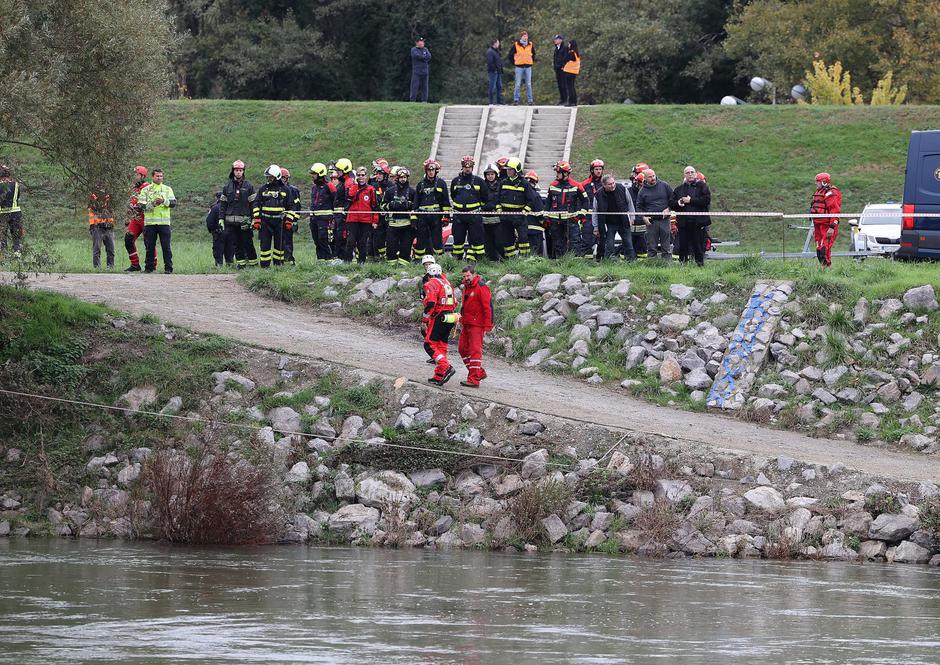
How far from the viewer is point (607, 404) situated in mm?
21000

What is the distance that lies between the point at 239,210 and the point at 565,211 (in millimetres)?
5857

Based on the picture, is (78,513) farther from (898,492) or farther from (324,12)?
(324,12)

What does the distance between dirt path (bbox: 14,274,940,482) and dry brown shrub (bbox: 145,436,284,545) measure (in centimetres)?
358

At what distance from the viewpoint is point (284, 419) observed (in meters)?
20.4

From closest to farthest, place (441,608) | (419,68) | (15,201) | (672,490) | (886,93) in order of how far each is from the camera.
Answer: (441,608), (672,490), (15,201), (419,68), (886,93)

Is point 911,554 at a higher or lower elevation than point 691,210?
lower

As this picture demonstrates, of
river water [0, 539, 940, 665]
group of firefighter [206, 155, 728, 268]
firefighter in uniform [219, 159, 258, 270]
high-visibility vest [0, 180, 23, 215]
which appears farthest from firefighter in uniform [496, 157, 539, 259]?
river water [0, 539, 940, 665]

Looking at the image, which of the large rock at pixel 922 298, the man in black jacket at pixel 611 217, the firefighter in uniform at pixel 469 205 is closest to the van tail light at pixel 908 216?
the large rock at pixel 922 298

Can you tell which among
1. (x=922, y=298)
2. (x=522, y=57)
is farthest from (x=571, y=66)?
(x=922, y=298)

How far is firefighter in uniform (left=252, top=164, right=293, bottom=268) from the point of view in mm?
26141

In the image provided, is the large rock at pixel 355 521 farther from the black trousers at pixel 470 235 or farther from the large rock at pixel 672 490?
the black trousers at pixel 470 235

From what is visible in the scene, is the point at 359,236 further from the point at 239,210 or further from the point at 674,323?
Result: the point at 674,323

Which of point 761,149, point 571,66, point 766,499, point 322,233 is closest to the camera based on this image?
point 766,499

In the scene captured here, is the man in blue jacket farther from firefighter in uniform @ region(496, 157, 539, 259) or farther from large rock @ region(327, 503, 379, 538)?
large rock @ region(327, 503, 379, 538)
